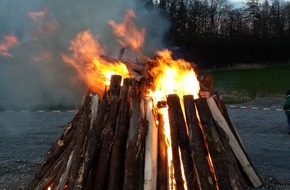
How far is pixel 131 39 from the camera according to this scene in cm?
620

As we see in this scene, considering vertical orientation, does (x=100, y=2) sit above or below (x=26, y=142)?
above

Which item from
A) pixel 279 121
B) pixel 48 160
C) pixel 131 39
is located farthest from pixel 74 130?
pixel 279 121

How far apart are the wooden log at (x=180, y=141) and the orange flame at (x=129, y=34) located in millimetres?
1353

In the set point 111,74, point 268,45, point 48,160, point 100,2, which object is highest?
point 268,45

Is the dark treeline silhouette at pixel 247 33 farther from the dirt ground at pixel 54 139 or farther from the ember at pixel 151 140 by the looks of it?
the ember at pixel 151 140

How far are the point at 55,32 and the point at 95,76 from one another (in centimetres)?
176

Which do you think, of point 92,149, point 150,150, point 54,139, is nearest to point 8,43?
point 92,149

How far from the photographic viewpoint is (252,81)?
34781 mm

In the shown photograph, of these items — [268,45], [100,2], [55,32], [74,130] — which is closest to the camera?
[74,130]

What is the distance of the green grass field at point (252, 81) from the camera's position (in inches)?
1007

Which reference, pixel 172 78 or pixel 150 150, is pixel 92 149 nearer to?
pixel 150 150

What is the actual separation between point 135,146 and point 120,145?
0.20 metres

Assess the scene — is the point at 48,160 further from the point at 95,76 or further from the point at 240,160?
the point at 240,160

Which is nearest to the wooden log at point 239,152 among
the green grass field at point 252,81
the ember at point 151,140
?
the ember at point 151,140
